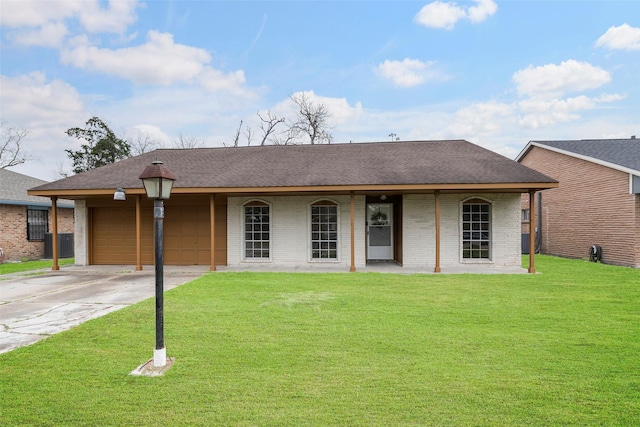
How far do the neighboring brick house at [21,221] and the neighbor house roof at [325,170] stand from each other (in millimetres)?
5668

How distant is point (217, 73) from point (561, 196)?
23.0 meters

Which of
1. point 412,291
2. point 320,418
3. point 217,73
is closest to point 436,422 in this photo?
point 320,418

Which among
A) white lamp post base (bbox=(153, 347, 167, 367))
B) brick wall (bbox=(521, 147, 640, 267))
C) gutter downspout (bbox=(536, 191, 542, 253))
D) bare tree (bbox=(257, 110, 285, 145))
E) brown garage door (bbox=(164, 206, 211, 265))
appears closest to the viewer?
white lamp post base (bbox=(153, 347, 167, 367))

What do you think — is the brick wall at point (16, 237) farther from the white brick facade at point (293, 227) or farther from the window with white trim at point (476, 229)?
the window with white trim at point (476, 229)

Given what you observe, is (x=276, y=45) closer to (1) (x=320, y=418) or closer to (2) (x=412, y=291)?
(2) (x=412, y=291)

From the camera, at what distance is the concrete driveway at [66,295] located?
5566 mm

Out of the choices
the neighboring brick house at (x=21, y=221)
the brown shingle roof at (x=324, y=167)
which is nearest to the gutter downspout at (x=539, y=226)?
the brown shingle roof at (x=324, y=167)

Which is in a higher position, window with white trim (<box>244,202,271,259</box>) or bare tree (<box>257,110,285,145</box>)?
bare tree (<box>257,110,285,145</box>)

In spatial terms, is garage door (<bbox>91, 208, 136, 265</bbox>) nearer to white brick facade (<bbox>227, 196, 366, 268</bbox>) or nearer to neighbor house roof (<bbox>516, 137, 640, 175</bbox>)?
white brick facade (<bbox>227, 196, 366, 268</bbox>)

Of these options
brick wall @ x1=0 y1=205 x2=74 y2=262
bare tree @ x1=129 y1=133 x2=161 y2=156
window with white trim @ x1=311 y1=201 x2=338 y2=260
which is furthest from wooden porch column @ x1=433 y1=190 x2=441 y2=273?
bare tree @ x1=129 y1=133 x2=161 y2=156

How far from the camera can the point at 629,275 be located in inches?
410

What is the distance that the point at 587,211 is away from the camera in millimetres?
14906

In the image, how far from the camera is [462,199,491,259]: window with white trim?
12016 mm

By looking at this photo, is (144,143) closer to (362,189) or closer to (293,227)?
(293,227)
